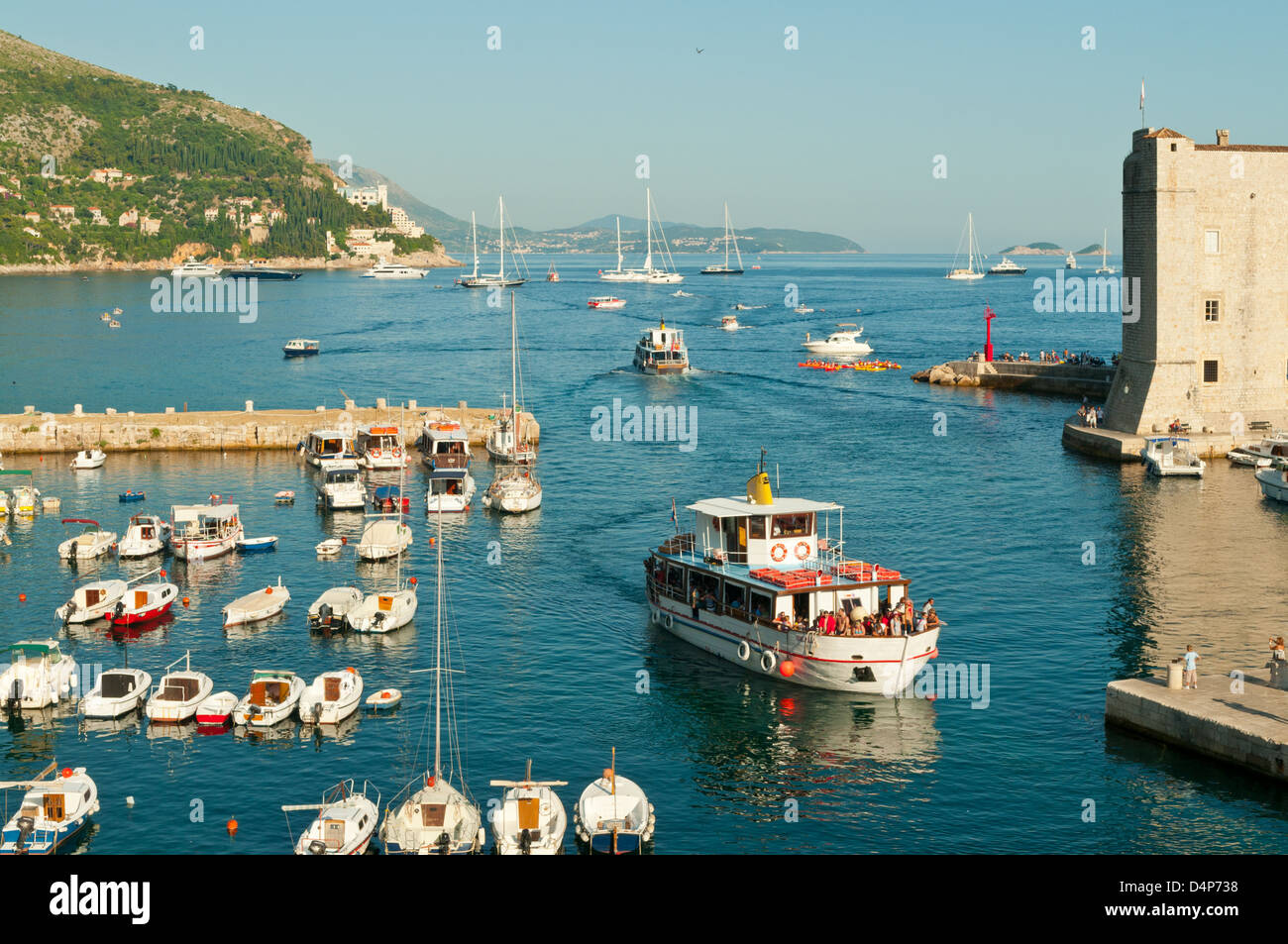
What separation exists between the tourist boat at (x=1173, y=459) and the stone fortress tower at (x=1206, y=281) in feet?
13.7

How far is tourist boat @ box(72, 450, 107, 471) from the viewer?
78375 millimetres

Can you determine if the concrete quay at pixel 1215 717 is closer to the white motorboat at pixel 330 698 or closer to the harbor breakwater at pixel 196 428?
the white motorboat at pixel 330 698

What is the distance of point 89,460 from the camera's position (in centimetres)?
7862

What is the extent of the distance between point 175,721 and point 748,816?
17905mm

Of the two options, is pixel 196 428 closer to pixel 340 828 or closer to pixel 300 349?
pixel 340 828

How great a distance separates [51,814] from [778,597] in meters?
21.9

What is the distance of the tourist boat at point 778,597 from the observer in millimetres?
39562

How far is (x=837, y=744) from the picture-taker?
36.3 metres

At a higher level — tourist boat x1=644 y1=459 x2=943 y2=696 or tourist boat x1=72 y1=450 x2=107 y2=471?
tourist boat x1=72 y1=450 x2=107 y2=471

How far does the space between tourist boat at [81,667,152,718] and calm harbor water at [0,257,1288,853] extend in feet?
2.64

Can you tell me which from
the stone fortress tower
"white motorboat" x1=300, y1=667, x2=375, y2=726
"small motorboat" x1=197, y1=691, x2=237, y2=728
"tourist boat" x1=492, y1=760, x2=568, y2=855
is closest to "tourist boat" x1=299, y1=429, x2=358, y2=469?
"white motorboat" x1=300, y1=667, x2=375, y2=726

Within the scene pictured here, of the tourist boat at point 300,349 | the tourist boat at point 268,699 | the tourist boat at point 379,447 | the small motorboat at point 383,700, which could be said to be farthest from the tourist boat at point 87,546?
the tourist boat at point 300,349

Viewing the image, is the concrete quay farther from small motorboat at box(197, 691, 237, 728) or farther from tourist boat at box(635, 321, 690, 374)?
tourist boat at box(635, 321, 690, 374)
